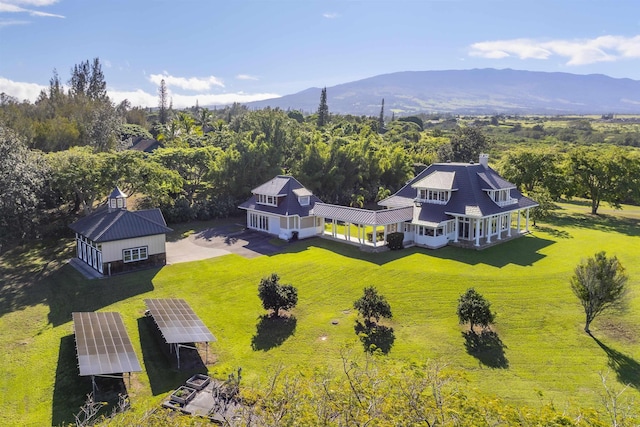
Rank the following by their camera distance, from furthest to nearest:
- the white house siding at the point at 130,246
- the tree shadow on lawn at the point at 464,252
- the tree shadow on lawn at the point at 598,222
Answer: the tree shadow on lawn at the point at 598,222 → the tree shadow on lawn at the point at 464,252 → the white house siding at the point at 130,246

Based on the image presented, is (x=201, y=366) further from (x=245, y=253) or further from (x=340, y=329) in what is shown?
(x=245, y=253)

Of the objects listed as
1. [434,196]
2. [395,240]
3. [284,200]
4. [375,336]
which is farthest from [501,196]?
[375,336]

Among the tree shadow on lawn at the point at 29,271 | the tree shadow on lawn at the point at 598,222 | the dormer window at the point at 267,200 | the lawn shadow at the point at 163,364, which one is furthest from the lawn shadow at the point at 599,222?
the tree shadow on lawn at the point at 29,271

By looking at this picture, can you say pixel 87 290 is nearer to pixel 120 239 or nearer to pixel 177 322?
pixel 120 239

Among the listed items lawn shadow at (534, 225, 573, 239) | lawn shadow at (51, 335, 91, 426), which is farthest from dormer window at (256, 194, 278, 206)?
lawn shadow at (534, 225, 573, 239)

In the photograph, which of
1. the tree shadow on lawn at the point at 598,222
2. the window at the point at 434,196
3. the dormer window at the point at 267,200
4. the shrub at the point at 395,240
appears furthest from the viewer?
the tree shadow on lawn at the point at 598,222

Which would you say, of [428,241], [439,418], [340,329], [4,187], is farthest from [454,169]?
[4,187]

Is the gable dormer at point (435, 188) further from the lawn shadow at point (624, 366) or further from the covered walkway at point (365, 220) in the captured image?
the lawn shadow at point (624, 366)
